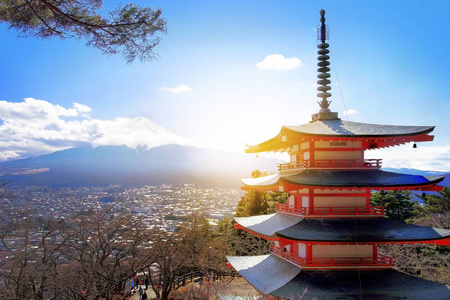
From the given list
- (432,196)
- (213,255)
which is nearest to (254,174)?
(213,255)

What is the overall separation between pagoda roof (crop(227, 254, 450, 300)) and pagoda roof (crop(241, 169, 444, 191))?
299 cm

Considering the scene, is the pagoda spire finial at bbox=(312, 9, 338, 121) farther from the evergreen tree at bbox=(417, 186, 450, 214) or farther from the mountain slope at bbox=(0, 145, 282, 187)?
the mountain slope at bbox=(0, 145, 282, 187)

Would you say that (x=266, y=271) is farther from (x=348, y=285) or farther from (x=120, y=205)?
(x=120, y=205)

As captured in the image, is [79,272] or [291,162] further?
[79,272]

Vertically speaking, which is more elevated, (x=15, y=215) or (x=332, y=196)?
(x=332, y=196)

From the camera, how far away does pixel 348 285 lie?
443 inches

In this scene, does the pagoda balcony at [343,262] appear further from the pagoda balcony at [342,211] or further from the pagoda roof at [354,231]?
the pagoda balcony at [342,211]

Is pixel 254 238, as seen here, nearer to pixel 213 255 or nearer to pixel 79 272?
pixel 213 255

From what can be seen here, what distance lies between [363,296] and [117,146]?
193 meters

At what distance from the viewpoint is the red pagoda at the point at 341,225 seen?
11305 millimetres

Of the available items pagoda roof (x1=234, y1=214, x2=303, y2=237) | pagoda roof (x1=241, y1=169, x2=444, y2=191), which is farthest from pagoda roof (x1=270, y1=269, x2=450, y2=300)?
pagoda roof (x1=241, y1=169, x2=444, y2=191)

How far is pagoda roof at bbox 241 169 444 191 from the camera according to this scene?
471 inches

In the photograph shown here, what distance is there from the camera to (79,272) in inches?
A: 805

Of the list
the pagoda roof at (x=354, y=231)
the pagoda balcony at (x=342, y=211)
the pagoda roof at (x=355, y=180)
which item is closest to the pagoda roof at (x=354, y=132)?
the pagoda roof at (x=355, y=180)
